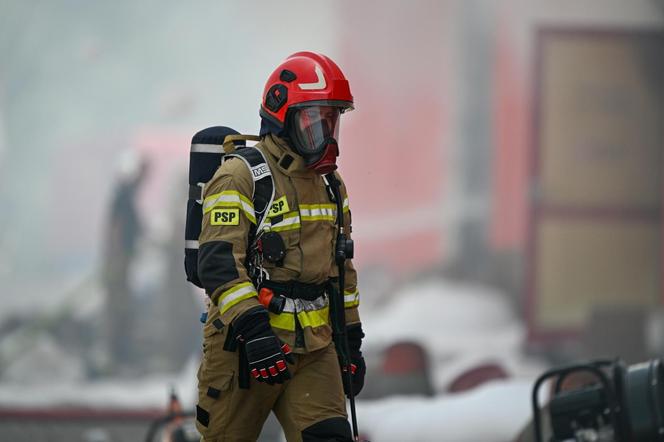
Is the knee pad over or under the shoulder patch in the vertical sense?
under

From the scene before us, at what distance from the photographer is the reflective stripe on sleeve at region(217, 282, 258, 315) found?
4.04 m

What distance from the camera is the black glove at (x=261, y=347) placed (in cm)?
398

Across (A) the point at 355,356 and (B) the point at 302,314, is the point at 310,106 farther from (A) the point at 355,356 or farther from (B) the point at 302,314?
(A) the point at 355,356

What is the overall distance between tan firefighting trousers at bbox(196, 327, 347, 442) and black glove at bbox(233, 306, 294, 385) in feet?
0.63

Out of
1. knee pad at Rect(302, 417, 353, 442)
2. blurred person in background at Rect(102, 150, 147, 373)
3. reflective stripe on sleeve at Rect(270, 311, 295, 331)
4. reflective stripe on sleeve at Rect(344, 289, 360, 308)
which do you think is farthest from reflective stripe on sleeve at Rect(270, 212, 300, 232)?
blurred person in background at Rect(102, 150, 147, 373)

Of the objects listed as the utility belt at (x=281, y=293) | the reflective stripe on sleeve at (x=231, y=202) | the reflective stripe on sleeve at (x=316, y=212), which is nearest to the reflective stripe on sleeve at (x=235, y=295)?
the utility belt at (x=281, y=293)

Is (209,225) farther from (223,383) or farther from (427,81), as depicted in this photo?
(427,81)

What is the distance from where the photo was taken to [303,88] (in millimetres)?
4328

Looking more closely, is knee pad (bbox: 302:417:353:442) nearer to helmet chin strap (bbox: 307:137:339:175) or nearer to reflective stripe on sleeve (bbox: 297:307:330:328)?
reflective stripe on sleeve (bbox: 297:307:330:328)

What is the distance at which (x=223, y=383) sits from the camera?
4207 millimetres

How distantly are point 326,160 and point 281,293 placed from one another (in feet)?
1.50

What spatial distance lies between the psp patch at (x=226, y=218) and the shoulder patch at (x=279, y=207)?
0.14m

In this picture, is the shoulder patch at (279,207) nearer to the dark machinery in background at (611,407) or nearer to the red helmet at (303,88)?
the red helmet at (303,88)

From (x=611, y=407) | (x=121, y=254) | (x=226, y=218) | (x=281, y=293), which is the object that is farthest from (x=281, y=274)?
(x=121, y=254)
